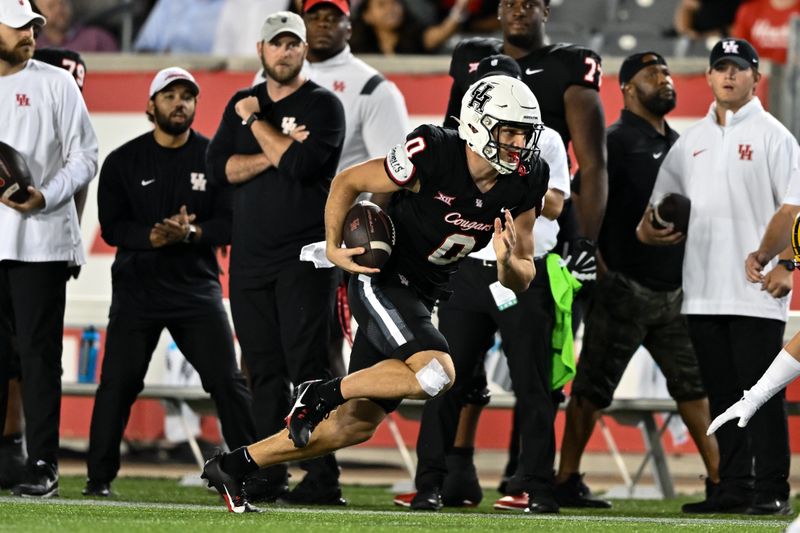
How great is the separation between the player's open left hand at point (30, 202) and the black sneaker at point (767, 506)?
363cm

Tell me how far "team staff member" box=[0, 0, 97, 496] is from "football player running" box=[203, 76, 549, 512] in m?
1.29

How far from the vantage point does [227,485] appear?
6469mm

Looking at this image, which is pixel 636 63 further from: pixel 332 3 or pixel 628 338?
pixel 332 3

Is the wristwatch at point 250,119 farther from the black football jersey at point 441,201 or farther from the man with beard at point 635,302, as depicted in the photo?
the man with beard at point 635,302

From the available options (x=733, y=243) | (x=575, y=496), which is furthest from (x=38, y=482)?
(x=733, y=243)

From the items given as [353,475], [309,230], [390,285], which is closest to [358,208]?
[390,285]

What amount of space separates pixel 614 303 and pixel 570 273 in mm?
838

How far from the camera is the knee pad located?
20.4 feet

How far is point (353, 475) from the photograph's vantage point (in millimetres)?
10406

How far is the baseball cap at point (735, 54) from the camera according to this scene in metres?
7.79

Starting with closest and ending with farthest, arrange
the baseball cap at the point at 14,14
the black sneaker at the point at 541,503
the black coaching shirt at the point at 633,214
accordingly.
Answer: the black sneaker at the point at 541,503 < the baseball cap at the point at 14,14 < the black coaching shirt at the point at 633,214

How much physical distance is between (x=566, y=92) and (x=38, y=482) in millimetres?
3121

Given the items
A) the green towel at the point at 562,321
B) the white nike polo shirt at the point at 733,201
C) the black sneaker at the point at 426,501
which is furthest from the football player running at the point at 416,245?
the white nike polo shirt at the point at 733,201

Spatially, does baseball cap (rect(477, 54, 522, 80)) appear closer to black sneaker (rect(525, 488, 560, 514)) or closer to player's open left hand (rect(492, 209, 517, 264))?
player's open left hand (rect(492, 209, 517, 264))
